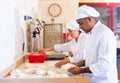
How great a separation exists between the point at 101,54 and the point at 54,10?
140 inches

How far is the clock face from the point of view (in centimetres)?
529

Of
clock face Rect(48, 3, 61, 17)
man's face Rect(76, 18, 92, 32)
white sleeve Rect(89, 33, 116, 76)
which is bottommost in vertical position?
white sleeve Rect(89, 33, 116, 76)

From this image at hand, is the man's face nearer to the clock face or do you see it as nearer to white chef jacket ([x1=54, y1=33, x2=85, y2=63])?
white chef jacket ([x1=54, y1=33, x2=85, y2=63])

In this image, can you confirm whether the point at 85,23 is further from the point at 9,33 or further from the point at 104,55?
the point at 9,33

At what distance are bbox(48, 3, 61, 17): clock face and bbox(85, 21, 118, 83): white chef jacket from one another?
3.34m

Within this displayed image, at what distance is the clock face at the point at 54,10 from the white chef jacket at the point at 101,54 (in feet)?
10.9

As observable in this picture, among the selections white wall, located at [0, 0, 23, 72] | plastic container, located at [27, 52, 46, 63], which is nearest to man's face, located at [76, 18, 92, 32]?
white wall, located at [0, 0, 23, 72]

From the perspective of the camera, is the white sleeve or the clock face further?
the clock face

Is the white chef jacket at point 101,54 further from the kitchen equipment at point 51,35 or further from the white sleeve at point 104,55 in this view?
the kitchen equipment at point 51,35

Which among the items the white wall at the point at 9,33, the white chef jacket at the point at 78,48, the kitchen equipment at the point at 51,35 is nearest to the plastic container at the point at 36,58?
the white wall at the point at 9,33

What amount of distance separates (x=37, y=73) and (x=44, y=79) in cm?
52

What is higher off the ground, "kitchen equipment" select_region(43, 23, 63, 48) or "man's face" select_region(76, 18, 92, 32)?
"man's face" select_region(76, 18, 92, 32)

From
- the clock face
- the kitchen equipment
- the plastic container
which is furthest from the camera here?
the clock face

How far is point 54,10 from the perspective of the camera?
209 inches
